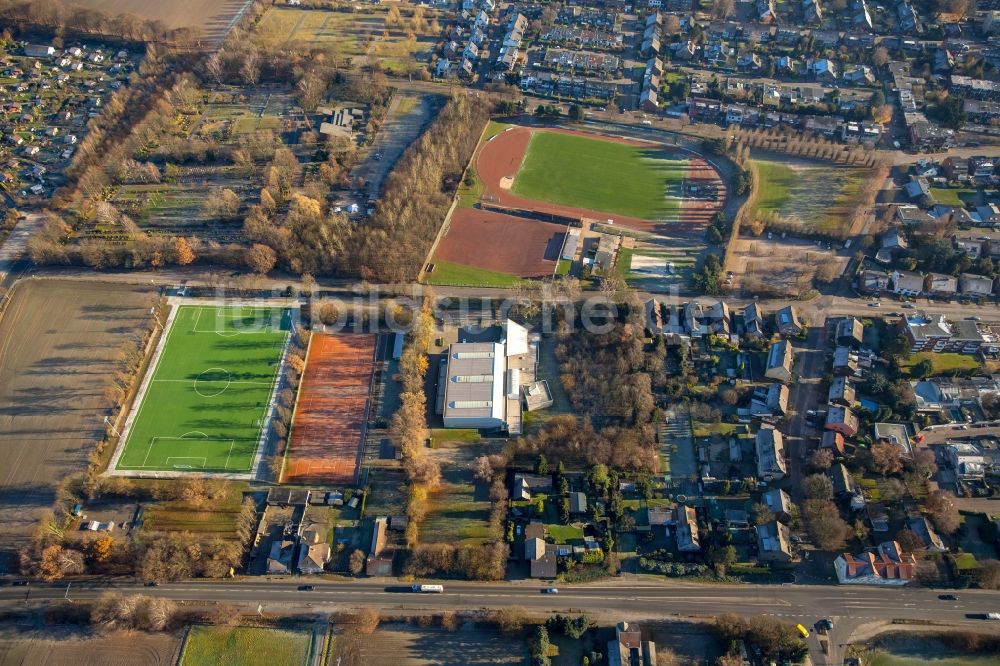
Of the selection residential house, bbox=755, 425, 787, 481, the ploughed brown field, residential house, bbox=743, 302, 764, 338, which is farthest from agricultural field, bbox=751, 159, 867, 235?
residential house, bbox=755, 425, 787, 481

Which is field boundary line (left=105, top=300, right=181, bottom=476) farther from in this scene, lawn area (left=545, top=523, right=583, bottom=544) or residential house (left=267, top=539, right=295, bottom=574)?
lawn area (left=545, top=523, right=583, bottom=544)

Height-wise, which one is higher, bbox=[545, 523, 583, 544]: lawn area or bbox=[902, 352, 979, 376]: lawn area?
bbox=[902, 352, 979, 376]: lawn area

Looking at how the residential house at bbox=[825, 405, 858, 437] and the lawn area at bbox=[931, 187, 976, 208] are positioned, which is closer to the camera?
the residential house at bbox=[825, 405, 858, 437]

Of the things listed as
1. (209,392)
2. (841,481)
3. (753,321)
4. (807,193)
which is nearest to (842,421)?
(841,481)

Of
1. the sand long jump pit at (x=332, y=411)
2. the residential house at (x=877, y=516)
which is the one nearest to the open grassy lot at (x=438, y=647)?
the sand long jump pit at (x=332, y=411)

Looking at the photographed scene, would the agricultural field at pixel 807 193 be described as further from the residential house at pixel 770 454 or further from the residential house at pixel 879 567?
the residential house at pixel 879 567

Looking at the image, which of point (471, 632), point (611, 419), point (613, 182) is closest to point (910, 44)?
point (613, 182)

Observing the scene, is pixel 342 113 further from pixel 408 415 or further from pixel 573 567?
pixel 573 567
